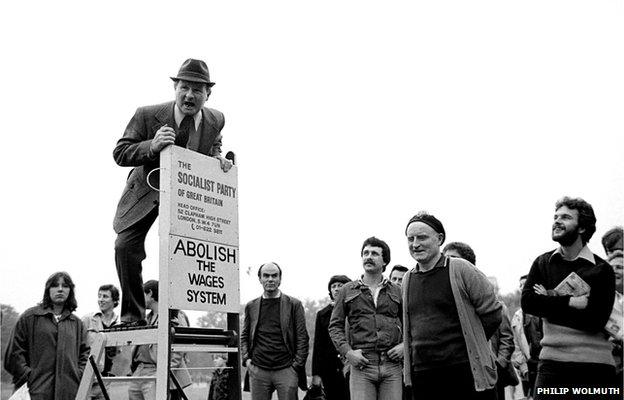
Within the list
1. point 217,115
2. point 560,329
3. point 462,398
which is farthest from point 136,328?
point 560,329

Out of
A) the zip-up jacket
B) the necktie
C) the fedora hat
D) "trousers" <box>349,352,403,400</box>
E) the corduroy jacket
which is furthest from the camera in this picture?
the zip-up jacket

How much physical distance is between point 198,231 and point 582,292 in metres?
2.88

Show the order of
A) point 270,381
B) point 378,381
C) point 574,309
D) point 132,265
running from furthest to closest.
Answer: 1. point 270,381
2. point 378,381
3. point 132,265
4. point 574,309

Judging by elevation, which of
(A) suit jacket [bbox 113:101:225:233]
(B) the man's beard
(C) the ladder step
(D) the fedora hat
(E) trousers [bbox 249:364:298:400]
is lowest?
(E) trousers [bbox 249:364:298:400]

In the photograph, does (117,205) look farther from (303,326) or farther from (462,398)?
(303,326)

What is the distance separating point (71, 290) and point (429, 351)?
4.45m

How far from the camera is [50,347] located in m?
8.08

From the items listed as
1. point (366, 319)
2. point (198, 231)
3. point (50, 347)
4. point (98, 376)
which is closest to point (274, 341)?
point (366, 319)

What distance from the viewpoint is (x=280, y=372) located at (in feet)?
31.9

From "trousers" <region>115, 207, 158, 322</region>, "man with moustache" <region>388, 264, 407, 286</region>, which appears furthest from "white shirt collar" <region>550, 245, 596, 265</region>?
"man with moustache" <region>388, 264, 407, 286</region>

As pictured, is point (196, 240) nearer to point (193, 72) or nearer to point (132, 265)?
point (132, 265)

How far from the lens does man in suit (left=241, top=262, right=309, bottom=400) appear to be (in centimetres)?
973

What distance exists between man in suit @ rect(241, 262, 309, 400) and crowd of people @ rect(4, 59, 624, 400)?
1544 mm

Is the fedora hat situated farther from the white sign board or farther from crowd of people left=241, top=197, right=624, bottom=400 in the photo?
crowd of people left=241, top=197, right=624, bottom=400
